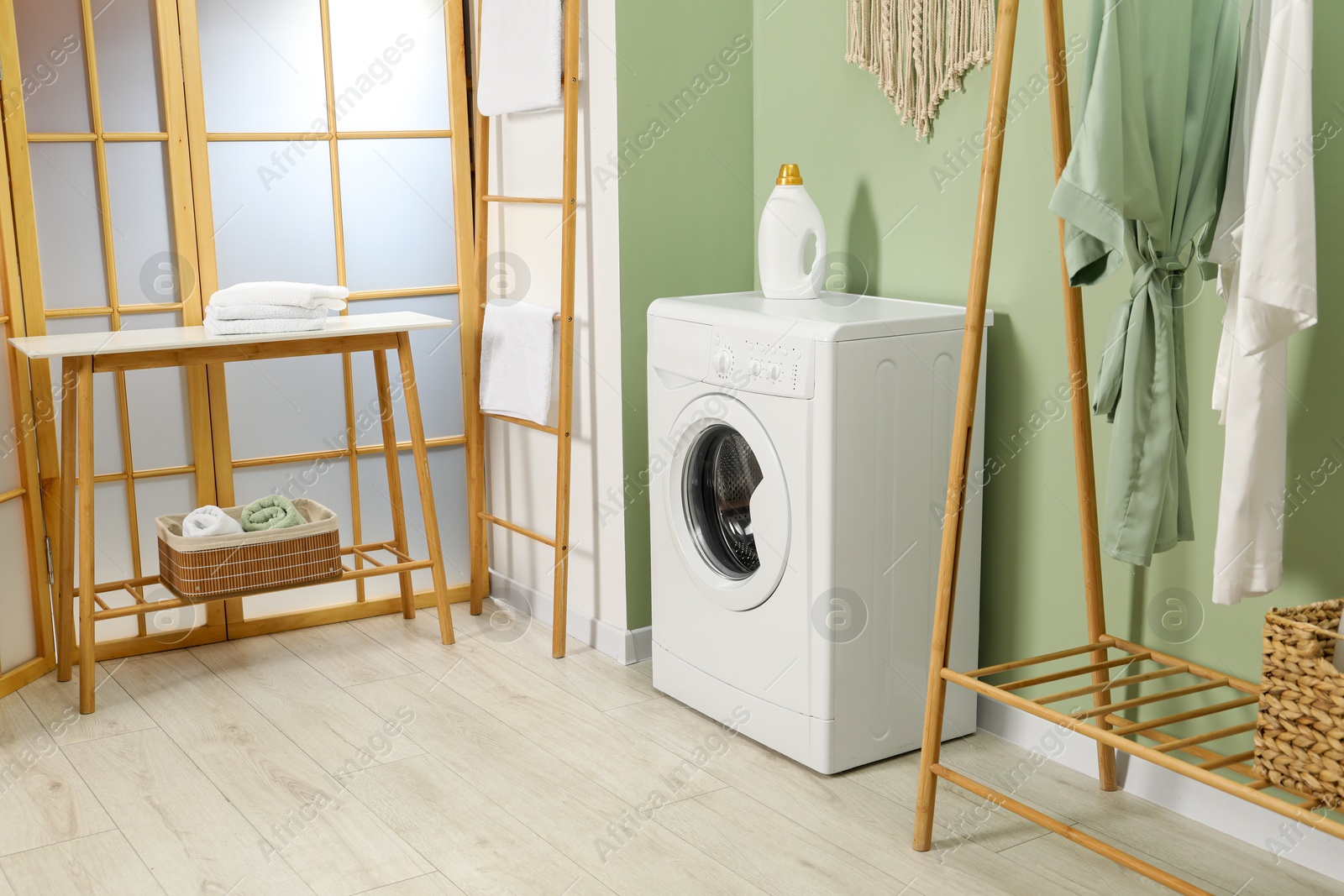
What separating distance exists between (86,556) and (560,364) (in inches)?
43.6

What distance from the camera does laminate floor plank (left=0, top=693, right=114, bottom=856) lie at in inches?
80.8

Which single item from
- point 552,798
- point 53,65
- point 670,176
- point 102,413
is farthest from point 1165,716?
point 53,65

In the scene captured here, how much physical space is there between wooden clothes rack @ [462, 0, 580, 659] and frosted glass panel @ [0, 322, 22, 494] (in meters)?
1.05

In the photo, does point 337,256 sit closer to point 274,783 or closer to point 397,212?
point 397,212

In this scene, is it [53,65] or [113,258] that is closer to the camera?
[53,65]

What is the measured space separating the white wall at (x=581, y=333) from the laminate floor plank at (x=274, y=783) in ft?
2.72

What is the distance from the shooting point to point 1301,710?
4.84 ft

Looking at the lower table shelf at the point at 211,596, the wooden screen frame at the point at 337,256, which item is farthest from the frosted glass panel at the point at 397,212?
the lower table shelf at the point at 211,596

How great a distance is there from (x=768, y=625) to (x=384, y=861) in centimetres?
80

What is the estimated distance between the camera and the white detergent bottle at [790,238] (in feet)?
8.02

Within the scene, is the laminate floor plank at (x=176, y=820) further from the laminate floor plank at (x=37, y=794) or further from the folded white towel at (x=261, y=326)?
the folded white towel at (x=261, y=326)

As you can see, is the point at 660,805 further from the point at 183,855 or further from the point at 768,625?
the point at 183,855

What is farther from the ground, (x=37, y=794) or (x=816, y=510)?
(x=816, y=510)

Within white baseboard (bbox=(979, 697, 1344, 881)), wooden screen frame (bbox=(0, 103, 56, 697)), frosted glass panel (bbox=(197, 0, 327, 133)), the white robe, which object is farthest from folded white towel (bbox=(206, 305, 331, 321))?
the white robe
